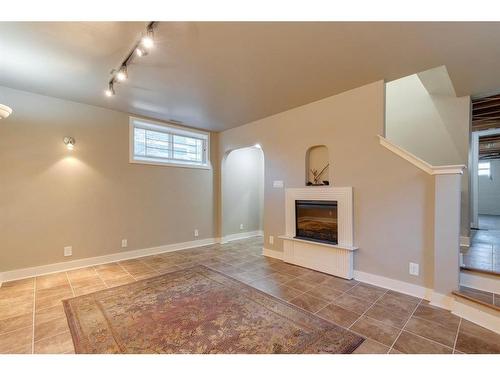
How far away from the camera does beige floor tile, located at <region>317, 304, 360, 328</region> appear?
7.12 feet

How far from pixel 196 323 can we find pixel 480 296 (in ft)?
9.53

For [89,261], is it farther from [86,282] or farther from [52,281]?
[86,282]

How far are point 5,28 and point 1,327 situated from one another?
272cm

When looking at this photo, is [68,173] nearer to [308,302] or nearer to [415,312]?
[308,302]

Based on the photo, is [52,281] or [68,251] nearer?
[52,281]

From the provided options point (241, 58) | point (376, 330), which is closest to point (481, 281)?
point (376, 330)

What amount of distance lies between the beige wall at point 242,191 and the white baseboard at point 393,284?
340 centimetres

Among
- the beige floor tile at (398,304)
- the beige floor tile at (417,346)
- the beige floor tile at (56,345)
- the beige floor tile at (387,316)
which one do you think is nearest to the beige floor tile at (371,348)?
the beige floor tile at (417,346)

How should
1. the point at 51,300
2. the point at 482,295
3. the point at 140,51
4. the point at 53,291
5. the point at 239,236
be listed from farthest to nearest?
the point at 239,236, the point at 53,291, the point at 51,300, the point at 482,295, the point at 140,51

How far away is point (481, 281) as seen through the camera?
2.56 m

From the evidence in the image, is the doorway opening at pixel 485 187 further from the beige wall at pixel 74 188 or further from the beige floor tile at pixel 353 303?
the beige wall at pixel 74 188

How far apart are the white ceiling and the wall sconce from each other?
2.20ft

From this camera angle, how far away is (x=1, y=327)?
212 centimetres

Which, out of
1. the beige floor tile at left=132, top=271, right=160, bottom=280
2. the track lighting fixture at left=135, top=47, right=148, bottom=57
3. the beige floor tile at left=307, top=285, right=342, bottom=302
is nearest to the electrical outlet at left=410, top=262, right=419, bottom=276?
the beige floor tile at left=307, top=285, right=342, bottom=302
